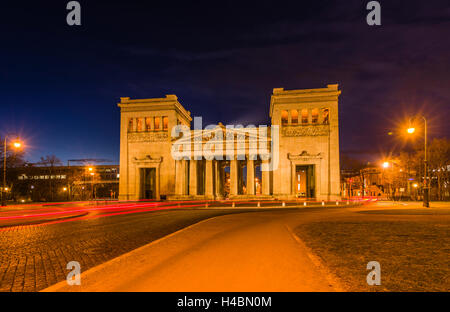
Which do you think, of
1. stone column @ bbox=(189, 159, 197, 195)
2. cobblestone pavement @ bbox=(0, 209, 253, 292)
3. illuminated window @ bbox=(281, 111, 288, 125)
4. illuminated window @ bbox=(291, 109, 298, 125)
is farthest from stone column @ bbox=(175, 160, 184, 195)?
cobblestone pavement @ bbox=(0, 209, 253, 292)

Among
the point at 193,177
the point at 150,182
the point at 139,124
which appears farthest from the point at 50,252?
the point at 150,182

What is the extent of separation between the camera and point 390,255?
801 centimetres

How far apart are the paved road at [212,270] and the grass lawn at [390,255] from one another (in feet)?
2.17

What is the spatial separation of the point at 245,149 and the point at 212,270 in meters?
47.2

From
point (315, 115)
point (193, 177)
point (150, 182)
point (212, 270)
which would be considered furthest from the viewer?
point (150, 182)

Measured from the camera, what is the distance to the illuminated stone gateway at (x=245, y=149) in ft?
167

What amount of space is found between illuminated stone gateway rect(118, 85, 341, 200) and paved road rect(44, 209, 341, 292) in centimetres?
3978

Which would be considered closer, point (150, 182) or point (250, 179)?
point (250, 179)

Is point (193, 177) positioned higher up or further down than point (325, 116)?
further down

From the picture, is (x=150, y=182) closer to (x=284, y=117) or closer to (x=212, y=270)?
(x=284, y=117)

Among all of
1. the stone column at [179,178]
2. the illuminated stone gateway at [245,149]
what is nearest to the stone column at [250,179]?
the illuminated stone gateway at [245,149]

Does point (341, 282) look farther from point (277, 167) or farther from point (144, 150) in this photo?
point (144, 150)

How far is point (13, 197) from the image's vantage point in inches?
2287

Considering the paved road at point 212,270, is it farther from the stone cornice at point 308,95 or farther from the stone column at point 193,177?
the stone cornice at point 308,95
